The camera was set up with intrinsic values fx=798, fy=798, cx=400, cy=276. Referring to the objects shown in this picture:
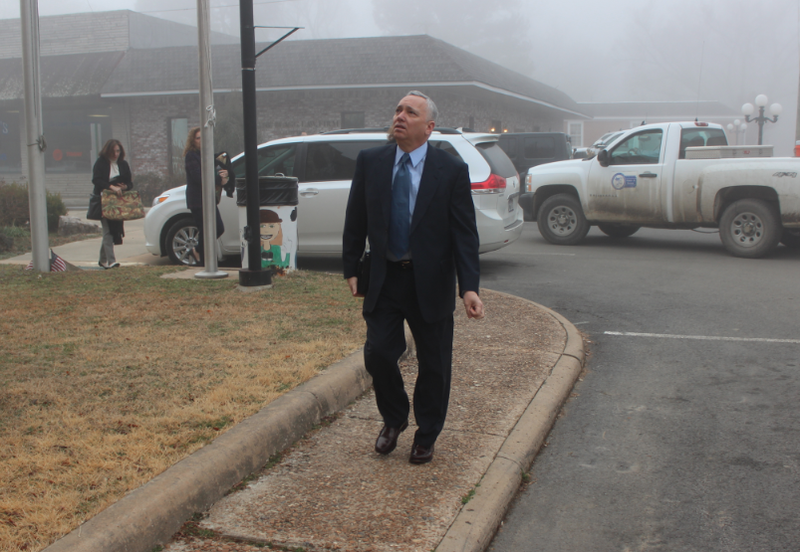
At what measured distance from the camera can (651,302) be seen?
8.37 metres

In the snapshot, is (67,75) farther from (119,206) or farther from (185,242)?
(119,206)

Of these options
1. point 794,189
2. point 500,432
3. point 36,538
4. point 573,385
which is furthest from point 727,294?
point 36,538

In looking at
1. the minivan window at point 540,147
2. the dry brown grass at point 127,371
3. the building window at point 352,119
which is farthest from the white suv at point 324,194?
the building window at point 352,119

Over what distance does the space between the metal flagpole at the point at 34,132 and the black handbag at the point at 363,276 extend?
21.4ft

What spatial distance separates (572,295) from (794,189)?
176 inches

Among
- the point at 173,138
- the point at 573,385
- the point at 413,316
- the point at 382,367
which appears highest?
the point at 173,138

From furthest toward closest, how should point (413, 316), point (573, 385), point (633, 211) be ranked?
point (633, 211) < point (573, 385) < point (413, 316)

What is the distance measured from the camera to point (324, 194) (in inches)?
400

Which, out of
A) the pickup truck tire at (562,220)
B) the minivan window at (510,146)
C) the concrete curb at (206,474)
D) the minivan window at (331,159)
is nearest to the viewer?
the concrete curb at (206,474)

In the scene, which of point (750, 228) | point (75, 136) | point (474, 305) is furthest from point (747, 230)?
point (75, 136)

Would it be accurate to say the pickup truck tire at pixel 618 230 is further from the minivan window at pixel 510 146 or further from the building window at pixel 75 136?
the building window at pixel 75 136

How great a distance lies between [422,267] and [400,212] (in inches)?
10.9

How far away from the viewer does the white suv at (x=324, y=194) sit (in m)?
9.88

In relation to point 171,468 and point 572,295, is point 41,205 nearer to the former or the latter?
point 572,295
